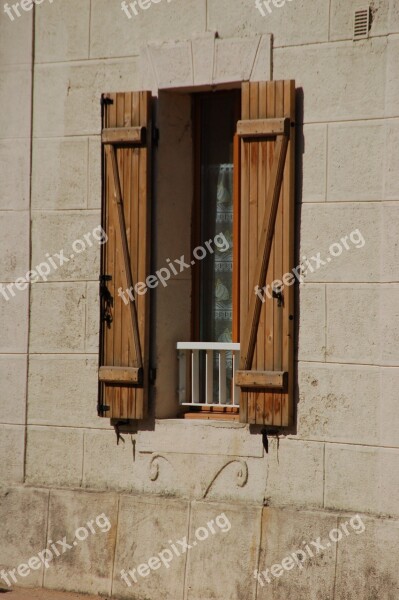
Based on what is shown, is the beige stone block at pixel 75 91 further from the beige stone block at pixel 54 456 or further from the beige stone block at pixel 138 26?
the beige stone block at pixel 54 456

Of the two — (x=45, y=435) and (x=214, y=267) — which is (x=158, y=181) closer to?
(x=214, y=267)

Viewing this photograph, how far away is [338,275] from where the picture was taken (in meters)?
7.55

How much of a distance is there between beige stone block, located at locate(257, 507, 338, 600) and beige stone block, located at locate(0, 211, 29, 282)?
274cm

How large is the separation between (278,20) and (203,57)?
0.63 metres

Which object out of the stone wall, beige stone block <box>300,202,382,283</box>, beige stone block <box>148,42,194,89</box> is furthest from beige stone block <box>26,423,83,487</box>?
beige stone block <box>148,42,194,89</box>

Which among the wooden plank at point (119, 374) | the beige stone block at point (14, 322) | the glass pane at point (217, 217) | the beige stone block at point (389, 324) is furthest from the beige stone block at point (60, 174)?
Result: the beige stone block at point (389, 324)

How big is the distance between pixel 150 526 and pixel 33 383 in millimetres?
1481

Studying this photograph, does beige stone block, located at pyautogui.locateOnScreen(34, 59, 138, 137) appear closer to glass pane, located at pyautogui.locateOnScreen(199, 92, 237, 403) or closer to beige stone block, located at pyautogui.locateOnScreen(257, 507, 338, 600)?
glass pane, located at pyautogui.locateOnScreen(199, 92, 237, 403)

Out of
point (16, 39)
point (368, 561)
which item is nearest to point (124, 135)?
point (16, 39)

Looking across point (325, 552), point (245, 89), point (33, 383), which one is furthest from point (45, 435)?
point (245, 89)

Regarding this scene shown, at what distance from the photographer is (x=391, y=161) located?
24.0 feet

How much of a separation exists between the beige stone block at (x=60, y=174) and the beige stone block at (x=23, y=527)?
2.24 meters

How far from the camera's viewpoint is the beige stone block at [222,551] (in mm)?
7668

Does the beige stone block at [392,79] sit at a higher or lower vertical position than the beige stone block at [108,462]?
higher
